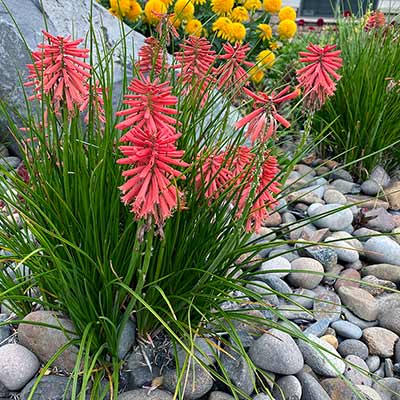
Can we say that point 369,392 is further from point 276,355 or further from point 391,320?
point 391,320

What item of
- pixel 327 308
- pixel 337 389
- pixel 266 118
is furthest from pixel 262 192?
pixel 327 308

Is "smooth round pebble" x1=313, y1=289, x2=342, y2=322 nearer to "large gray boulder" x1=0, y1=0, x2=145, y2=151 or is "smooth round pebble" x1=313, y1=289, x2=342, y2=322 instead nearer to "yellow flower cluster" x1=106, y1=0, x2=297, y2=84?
"yellow flower cluster" x1=106, y1=0, x2=297, y2=84

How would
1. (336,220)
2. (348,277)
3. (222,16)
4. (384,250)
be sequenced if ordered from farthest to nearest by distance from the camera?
(222,16)
(336,220)
(384,250)
(348,277)

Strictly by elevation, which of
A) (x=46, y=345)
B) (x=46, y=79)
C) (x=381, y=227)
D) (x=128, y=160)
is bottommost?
(x=381, y=227)

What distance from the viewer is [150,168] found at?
1372mm

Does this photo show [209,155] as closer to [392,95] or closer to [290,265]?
[290,265]

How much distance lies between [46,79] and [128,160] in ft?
2.06

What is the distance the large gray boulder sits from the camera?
403 cm

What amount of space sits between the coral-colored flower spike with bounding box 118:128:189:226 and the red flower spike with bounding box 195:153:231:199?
0.51 metres

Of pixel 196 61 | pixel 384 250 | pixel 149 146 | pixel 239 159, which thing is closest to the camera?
pixel 149 146

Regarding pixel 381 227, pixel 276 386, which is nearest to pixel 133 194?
pixel 276 386

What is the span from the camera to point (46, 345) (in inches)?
83.1

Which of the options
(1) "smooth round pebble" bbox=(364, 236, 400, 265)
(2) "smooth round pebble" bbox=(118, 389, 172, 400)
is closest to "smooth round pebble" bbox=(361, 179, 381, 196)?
(1) "smooth round pebble" bbox=(364, 236, 400, 265)

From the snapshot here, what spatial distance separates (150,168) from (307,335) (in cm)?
140
